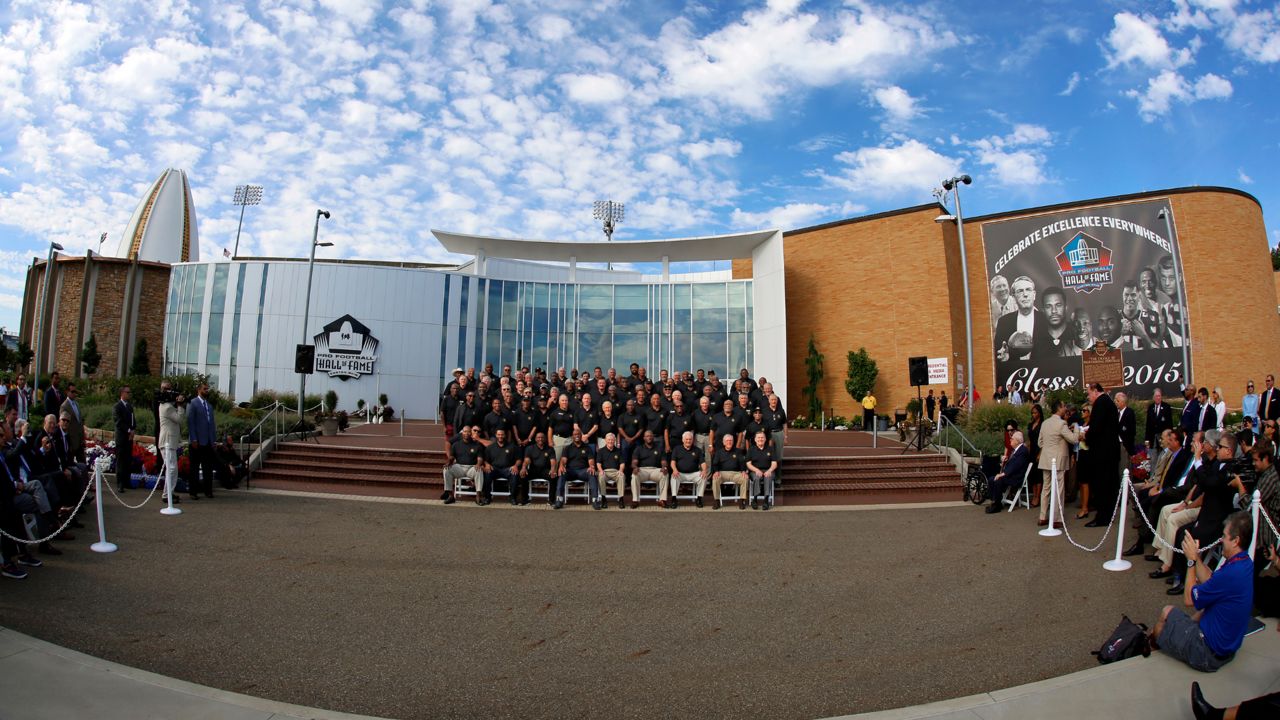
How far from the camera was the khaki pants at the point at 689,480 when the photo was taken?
1171cm

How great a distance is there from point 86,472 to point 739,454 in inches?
372

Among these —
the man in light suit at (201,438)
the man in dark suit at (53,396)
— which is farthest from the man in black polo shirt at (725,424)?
the man in dark suit at (53,396)

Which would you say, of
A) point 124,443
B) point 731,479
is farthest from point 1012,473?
point 124,443

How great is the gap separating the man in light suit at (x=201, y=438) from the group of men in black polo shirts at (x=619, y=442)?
3.74 metres

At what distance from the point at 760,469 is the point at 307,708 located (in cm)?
865

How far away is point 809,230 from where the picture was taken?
30500 mm

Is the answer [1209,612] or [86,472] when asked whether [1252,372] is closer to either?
[1209,612]

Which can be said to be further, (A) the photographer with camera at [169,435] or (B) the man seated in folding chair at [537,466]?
(B) the man seated in folding chair at [537,466]

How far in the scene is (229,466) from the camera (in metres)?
12.9

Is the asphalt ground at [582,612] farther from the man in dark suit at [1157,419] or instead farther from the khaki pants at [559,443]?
the man in dark suit at [1157,419]

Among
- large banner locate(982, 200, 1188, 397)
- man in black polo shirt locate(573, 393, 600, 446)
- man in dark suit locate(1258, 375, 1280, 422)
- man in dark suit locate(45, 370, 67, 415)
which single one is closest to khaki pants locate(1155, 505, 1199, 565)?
man in black polo shirt locate(573, 393, 600, 446)

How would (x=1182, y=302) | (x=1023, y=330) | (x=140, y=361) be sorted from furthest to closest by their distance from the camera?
(x=140, y=361)
(x=1023, y=330)
(x=1182, y=302)

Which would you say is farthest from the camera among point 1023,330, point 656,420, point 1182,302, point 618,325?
point 618,325

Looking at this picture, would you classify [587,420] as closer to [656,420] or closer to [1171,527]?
[656,420]
